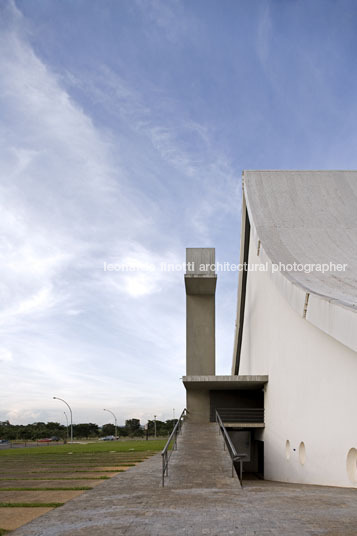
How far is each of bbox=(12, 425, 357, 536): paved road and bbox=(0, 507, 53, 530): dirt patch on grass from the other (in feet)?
0.55

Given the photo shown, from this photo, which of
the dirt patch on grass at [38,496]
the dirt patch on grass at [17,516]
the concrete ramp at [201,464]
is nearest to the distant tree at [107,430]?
the concrete ramp at [201,464]

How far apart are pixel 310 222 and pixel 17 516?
44.0 ft

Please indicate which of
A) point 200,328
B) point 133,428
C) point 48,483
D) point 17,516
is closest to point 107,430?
point 133,428

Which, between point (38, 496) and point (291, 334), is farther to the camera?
point (291, 334)

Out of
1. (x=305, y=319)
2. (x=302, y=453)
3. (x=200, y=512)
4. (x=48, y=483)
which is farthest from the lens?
(x=302, y=453)

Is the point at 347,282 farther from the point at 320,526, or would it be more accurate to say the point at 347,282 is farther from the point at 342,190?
the point at 342,190

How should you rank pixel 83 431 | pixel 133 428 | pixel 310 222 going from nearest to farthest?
pixel 310 222
pixel 83 431
pixel 133 428

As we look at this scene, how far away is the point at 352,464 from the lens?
24.5 ft

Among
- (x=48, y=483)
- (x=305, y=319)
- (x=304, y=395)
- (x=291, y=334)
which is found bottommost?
(x=48, y=483)

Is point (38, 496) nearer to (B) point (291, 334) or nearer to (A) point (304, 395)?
(A) point (304, 395)

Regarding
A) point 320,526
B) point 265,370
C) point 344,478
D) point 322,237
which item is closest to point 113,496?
point 320,526

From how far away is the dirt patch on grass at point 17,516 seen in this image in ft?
15.7

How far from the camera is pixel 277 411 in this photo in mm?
12609

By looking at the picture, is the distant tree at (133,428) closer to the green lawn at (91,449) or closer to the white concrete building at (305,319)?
the green lawn at (91,449)
